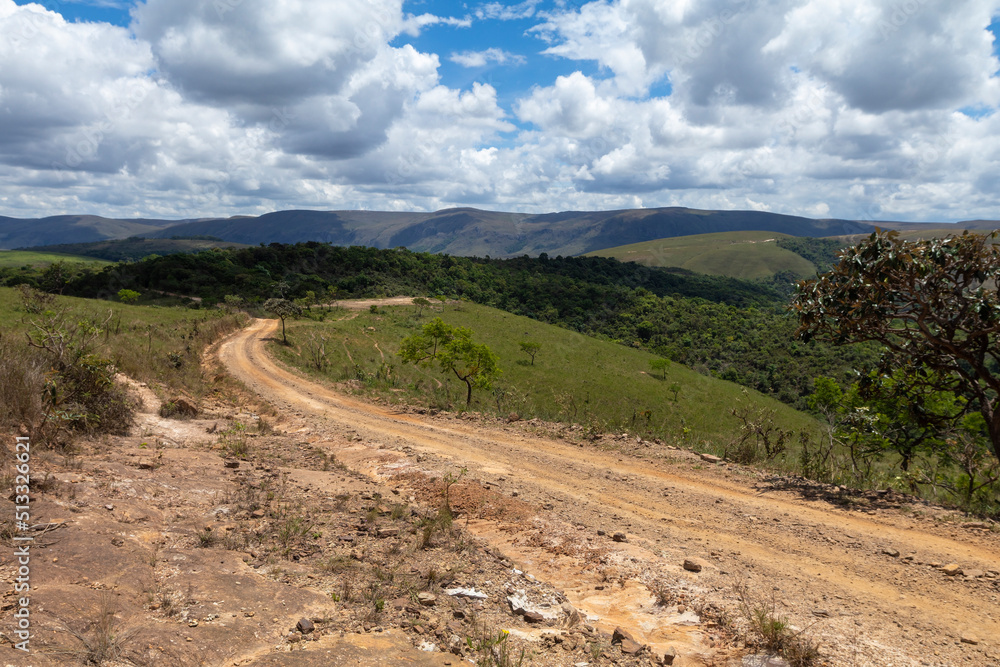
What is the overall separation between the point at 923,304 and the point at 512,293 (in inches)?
4088

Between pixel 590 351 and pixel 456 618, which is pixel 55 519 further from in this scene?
pixel 590 351

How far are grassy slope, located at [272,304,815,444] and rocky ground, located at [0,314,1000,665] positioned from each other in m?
14.3

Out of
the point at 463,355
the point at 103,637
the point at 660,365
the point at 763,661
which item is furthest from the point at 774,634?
the point at 660,365

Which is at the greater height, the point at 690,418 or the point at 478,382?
the point at 478,382

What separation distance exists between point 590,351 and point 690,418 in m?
19.2

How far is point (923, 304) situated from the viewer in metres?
9.36

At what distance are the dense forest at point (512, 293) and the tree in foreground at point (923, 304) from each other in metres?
56.9

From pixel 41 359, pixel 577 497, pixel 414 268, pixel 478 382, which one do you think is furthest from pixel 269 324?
pixel 414 268

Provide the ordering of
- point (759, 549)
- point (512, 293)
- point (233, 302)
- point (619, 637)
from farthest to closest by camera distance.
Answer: point (512, 293) < point (233, 302) < point (759, 549) < point (619, 637)

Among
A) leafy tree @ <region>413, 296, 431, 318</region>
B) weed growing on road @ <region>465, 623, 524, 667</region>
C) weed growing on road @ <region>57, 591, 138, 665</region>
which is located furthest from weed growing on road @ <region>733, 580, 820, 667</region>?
leafy tree @ <region>413, 296, 431, 318</region>

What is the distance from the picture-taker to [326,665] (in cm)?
453

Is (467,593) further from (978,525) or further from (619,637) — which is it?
(978,525)

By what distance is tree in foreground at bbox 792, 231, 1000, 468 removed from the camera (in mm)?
9211

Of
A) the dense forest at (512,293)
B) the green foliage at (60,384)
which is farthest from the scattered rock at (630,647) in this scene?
the dense forest at (512,293)
